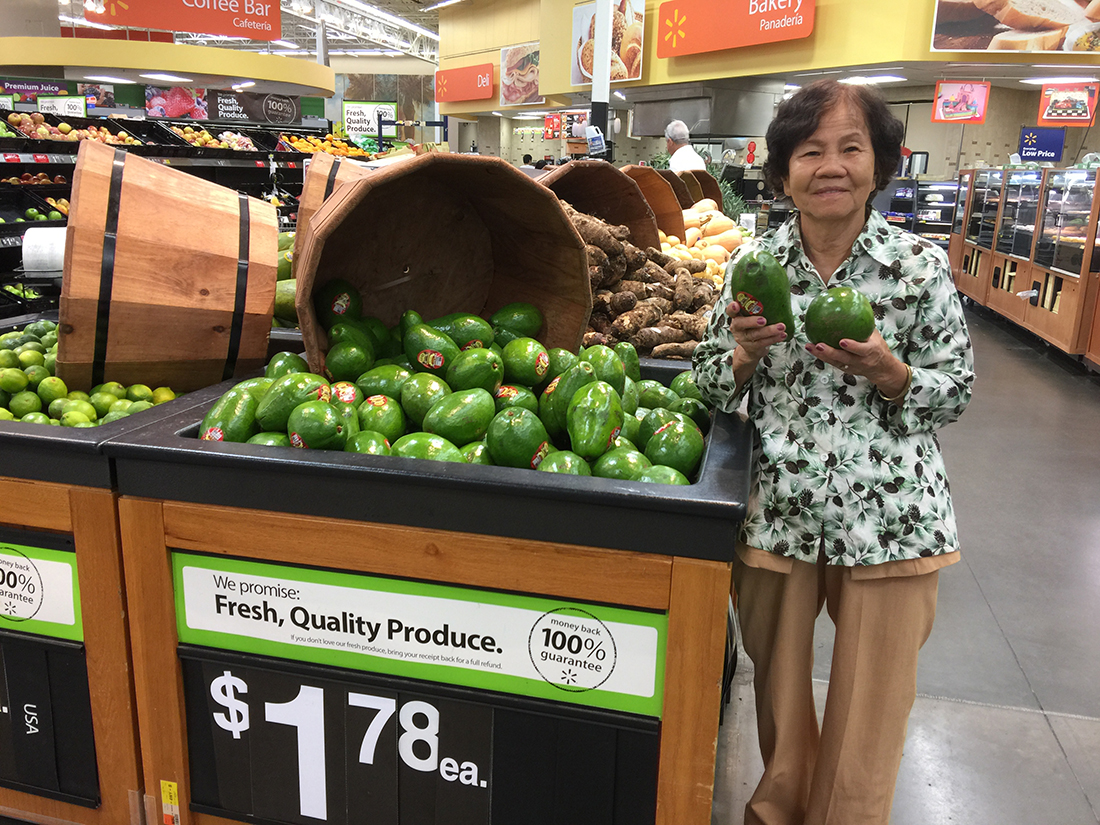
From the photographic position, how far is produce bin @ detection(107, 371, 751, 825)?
50.2 inches

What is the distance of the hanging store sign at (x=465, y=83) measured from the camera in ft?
71.4

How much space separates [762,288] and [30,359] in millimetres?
1669

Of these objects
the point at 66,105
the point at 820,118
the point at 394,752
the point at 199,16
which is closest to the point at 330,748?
the point at 394,752

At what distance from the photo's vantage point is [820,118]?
1.47 meters

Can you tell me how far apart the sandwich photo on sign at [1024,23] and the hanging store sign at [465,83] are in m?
13.8

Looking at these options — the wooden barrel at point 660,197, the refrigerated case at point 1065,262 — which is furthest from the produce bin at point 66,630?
the refrigerated case at point 1065,262

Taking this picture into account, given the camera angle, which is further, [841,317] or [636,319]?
[636,319]

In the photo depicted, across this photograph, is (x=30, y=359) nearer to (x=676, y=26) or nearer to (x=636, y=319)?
(x=636, y=319)

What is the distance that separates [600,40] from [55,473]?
5680 mm

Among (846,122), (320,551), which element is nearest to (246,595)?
(320,551)

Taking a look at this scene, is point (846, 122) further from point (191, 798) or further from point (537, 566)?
point (191, 798)

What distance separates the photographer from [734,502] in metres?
1.21

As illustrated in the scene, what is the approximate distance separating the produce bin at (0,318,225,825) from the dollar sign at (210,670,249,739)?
17cm

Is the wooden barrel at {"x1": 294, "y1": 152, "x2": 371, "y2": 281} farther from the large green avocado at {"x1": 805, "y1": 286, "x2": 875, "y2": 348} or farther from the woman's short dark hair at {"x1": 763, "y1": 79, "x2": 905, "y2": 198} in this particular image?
the large green avocado at {"x1": 805, "y1": 286, "x2": 875, "y2": 348}
